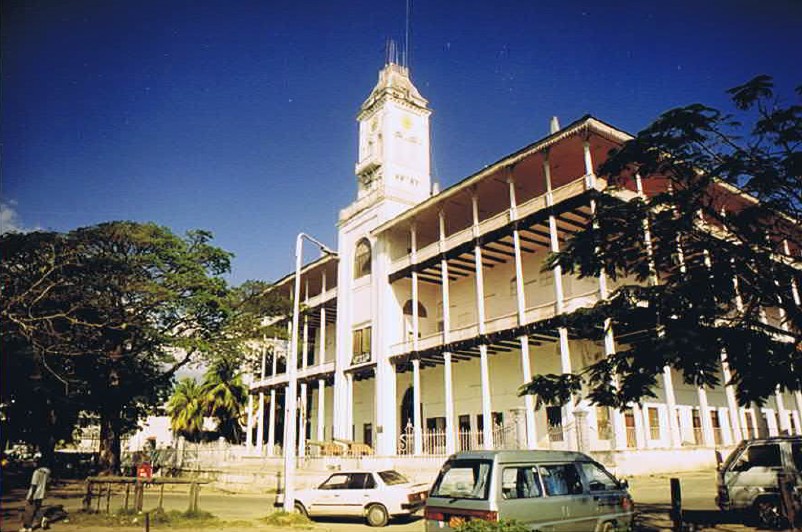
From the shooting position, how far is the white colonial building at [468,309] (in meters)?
→ 23.4

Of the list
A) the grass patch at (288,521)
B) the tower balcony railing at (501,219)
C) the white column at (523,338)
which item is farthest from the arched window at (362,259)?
the grass patch at (288,521)

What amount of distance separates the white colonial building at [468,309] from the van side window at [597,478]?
9552mm

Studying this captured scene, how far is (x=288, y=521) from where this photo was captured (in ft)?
42.9

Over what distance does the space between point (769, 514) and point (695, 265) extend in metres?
4.83

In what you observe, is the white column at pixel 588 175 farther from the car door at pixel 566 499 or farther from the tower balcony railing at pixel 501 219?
the car door at pixel 566 499

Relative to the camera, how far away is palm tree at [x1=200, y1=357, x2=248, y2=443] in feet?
153

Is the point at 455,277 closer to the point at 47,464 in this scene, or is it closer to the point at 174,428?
the point at 47,464

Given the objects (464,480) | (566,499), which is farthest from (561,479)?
(464,480)

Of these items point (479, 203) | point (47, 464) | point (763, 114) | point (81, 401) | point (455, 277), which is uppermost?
point (479, 203)

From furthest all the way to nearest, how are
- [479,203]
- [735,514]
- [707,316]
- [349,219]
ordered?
[349,219]
[479,203]
[735,514]
[707,316]

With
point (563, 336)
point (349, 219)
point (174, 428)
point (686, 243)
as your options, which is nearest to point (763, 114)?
point (686, 243)

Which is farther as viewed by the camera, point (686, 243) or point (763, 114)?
point (686, 243)

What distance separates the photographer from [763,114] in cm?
912

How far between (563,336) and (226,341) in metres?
16.6
